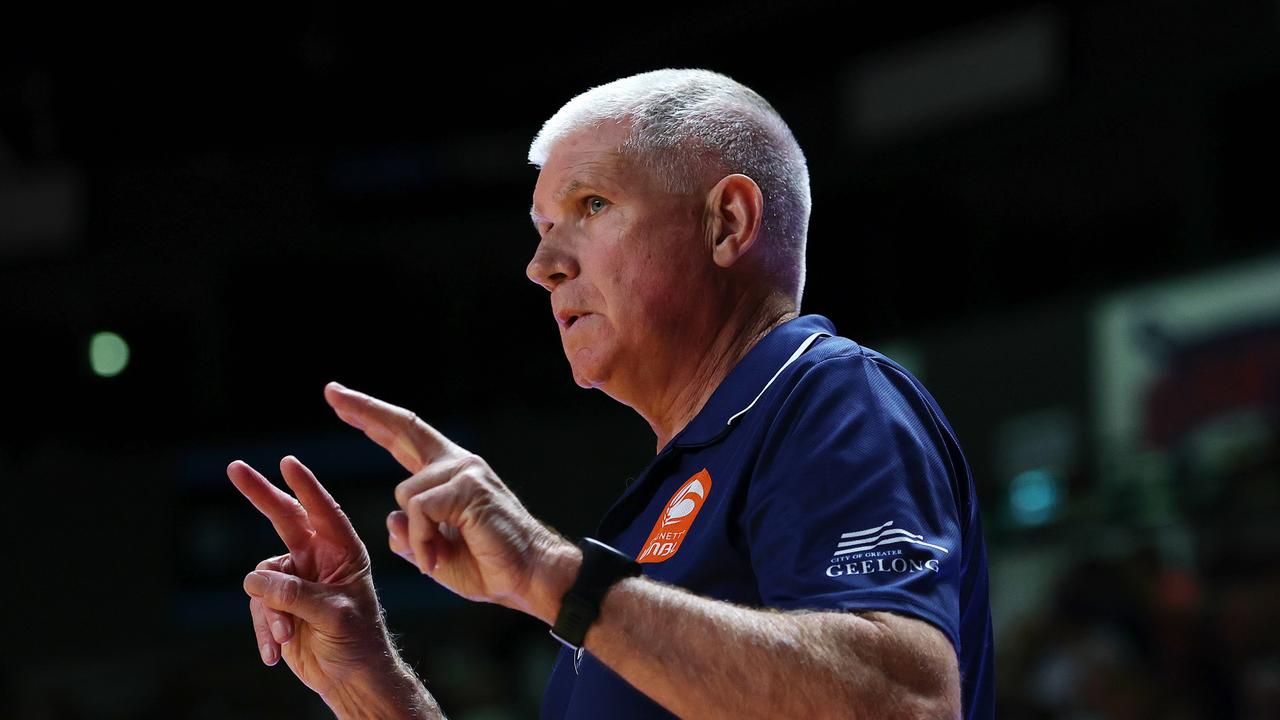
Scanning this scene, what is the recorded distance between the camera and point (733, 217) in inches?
59.9

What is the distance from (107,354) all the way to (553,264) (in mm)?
5444

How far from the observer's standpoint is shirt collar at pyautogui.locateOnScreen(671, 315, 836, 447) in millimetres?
1371

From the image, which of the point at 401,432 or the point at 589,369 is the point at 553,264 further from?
the point at 401,432

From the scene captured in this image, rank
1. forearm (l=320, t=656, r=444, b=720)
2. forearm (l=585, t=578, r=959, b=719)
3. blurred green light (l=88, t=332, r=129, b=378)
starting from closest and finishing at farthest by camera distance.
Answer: forearm (l=585, t=578, r=959, b=719), forearm (l=320, t=656, r=444, b=720), blurred green light (l=88, t=332, r=129, b=378)

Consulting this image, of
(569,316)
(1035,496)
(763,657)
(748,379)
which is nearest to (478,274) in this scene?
(1035,496)

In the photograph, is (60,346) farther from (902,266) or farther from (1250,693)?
(1250,693)

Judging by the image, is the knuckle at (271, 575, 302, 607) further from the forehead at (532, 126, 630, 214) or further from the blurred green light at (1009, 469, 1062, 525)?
the blurred green light at (1009, 469, 1062, 525)

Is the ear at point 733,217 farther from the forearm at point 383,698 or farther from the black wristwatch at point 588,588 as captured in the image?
the forearm at point 383,698

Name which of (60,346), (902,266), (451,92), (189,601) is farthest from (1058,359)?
(60,346)

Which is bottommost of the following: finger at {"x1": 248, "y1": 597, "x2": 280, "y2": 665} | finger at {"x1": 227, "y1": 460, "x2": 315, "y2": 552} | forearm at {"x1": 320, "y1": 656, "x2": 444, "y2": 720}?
forearm at {"x1": 320, "y1": 656, "x2": 444, "y2": 720}

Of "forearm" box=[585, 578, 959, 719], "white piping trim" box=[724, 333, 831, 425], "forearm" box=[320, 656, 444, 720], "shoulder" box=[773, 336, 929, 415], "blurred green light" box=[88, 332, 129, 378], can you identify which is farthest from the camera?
"blurred green light" box=[88, 332, 129, 378]

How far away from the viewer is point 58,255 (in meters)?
6.30

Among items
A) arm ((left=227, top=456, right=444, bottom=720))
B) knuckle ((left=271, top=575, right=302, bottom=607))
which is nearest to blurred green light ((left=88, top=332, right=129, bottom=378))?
arm ((left=227, top=456, right=444, bottom=720))

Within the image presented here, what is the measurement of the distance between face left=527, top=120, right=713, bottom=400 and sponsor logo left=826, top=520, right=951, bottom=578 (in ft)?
1.54
